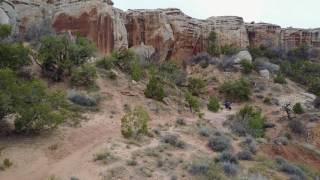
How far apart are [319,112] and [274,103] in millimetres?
6342

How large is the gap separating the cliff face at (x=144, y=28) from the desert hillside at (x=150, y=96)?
91 mm

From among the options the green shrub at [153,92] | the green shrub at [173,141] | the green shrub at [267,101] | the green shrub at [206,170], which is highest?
the green shrub at [153,92]

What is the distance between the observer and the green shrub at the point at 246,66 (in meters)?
42.8

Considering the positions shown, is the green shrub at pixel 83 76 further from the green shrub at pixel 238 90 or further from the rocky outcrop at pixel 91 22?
the green shrub at pixel 238 90

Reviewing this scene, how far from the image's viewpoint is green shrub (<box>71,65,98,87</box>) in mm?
25172

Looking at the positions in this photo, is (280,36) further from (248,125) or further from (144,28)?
(248,125)

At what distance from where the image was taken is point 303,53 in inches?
1944

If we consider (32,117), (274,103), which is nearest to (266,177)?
(32,117)

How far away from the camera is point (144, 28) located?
41.9m

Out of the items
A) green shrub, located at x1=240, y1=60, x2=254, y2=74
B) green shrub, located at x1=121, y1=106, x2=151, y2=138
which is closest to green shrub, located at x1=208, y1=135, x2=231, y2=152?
green shrub, located at x1=121, y1=106, x2=151, y2=138

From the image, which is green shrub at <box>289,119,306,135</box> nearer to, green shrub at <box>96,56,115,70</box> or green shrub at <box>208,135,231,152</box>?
green shrub at <box>208,135,231,152</box>

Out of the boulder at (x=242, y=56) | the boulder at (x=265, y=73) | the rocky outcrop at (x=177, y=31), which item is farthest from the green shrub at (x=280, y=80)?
the rocky outcrop at (x=177, y=31)

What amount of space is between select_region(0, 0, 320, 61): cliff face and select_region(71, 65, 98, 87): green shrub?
617 centimetres

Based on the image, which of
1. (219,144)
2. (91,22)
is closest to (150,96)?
(219,144)
